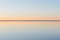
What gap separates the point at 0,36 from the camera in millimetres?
1207

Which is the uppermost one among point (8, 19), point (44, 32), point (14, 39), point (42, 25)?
point (8, 19)

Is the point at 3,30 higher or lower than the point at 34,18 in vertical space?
lower

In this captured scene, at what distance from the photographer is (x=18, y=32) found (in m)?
1.20

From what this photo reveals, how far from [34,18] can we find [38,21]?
0.30 feet

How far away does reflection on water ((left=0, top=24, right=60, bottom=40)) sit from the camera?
3.87 feet

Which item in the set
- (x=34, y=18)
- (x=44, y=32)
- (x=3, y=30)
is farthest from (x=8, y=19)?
(x=44, y=32)

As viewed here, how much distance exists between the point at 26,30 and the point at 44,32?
0.34m

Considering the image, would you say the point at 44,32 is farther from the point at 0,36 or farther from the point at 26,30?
the point at 0,36

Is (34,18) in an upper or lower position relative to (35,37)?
upper

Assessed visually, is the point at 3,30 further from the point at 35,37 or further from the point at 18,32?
the point at 35,37

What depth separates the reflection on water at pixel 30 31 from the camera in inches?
46.5

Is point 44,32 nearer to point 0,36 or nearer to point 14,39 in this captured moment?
point 14,39

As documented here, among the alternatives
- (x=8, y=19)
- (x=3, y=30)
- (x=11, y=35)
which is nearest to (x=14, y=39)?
(x=11, y=35)

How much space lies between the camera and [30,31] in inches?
47.0
